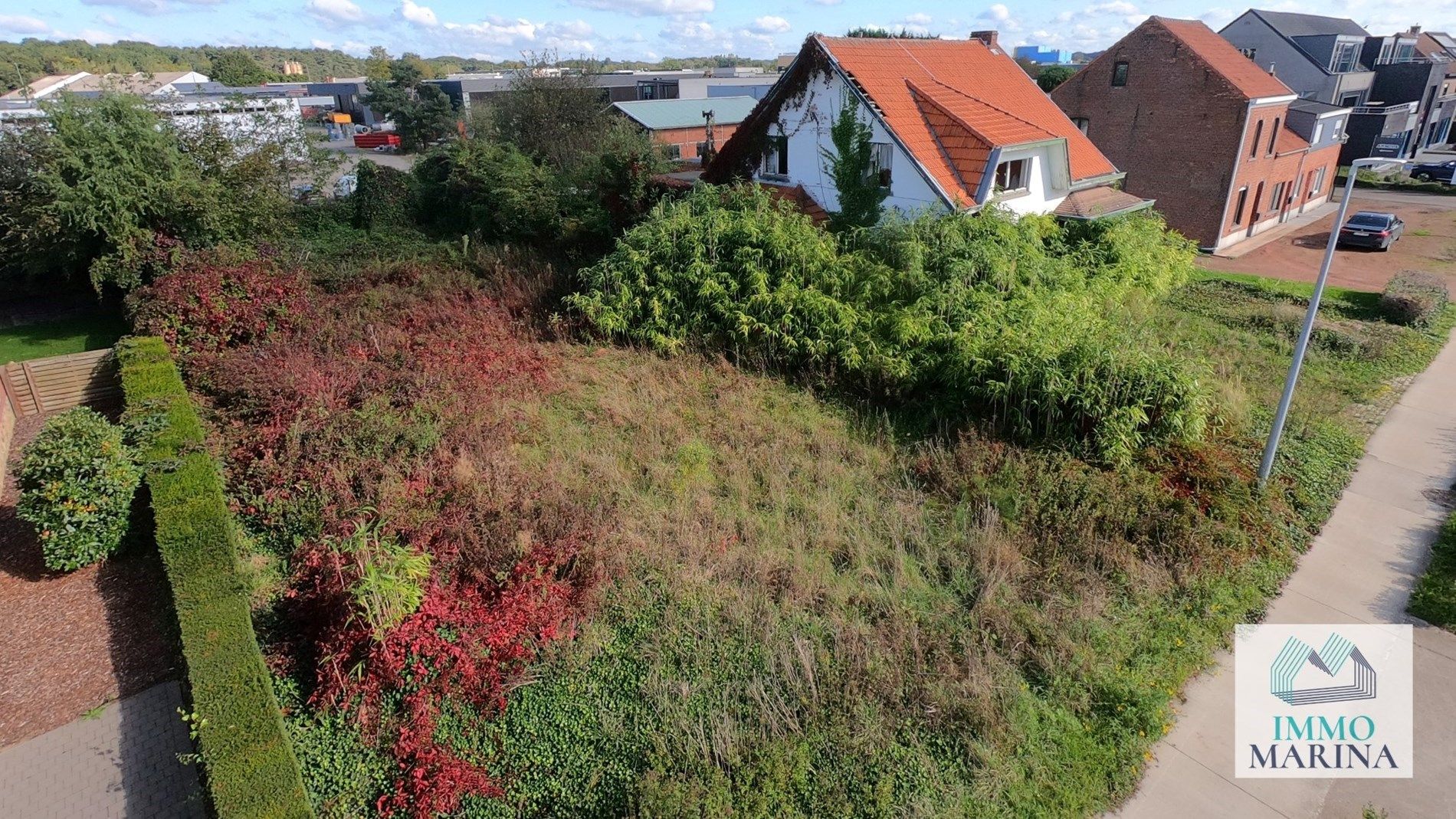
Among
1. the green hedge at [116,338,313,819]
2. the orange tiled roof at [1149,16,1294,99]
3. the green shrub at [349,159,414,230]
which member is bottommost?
the green hedge at [116,338,313,819]

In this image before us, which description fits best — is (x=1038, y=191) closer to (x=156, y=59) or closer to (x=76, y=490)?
(x=76, y=490)

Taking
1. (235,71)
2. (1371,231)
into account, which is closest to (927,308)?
(1371,231)

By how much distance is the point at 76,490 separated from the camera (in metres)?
9.23

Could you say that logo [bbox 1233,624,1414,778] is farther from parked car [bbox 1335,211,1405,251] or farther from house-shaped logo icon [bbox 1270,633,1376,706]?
parked car [bbox 1335,211,1405,251]

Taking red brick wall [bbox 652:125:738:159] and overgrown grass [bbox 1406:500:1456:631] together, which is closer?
overgrown grass [bbox 1406:500:1456:631]

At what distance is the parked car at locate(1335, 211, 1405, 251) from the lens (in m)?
25.7

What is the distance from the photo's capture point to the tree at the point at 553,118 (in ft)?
90.7

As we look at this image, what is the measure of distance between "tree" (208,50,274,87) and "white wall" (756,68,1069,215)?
79327 millimetres

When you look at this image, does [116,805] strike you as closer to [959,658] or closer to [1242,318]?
[959,658]

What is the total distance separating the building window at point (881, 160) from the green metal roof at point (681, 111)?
25108 millimetres

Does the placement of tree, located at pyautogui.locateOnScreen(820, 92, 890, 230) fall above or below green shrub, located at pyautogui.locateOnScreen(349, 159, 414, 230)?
above

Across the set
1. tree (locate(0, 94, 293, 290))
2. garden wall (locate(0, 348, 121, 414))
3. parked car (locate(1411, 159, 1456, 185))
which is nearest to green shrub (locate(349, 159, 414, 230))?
tree (locate(0, 94, 293, 290))

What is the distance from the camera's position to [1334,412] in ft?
44.4

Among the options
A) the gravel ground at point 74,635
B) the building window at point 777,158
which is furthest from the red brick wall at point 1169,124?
the gravel ground at point 74,635
